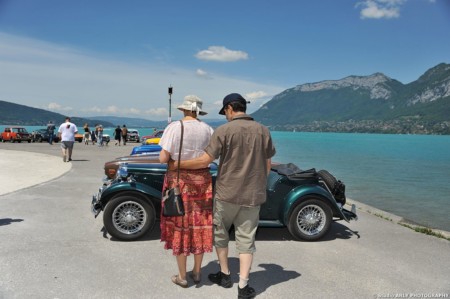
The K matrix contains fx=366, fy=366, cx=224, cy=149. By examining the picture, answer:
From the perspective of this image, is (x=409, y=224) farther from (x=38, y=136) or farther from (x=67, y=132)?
(x=38, y=136)

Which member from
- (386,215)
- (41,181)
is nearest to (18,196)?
(41,181)

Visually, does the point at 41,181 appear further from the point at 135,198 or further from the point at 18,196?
the point at 135,198

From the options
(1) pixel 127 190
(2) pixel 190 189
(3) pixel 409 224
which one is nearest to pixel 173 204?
(2) pixel 190 189

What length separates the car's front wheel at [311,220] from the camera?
582 cm

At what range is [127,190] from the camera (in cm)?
550

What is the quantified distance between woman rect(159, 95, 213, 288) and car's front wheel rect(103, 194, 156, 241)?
1772mm

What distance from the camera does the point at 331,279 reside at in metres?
4.32

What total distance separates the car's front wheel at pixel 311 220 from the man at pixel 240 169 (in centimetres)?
223

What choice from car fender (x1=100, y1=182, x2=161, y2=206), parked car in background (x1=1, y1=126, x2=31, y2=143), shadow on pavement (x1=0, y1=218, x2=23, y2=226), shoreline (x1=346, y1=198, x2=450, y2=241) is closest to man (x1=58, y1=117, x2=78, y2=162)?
shadow on pavement (x1=0, y1=218, x2=23, y2=226)

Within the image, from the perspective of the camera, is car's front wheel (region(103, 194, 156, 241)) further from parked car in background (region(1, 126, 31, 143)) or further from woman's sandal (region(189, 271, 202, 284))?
parked car in background (region(1, 126, 31, 143))

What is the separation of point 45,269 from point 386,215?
23.7ft

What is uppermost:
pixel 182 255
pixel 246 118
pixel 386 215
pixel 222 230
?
pixel 246 118

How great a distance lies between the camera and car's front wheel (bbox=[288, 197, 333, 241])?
5.82 meters

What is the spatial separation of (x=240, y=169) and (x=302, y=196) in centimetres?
249
